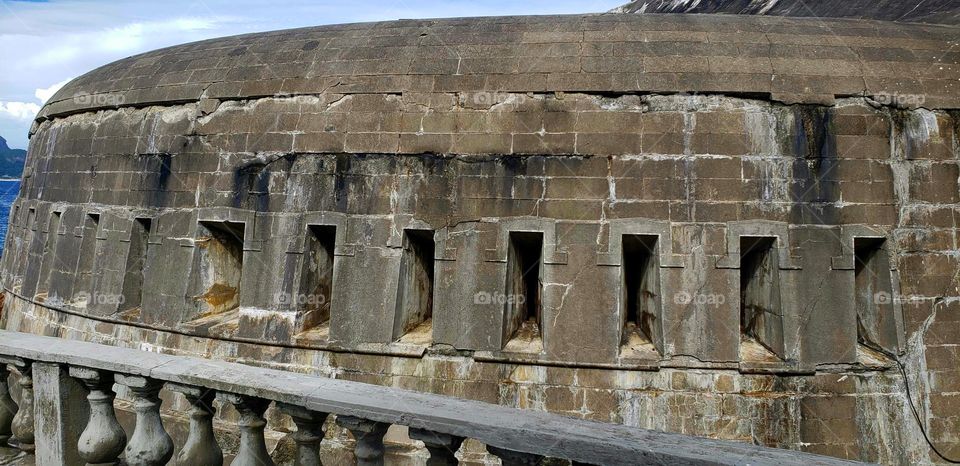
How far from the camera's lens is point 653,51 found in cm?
630

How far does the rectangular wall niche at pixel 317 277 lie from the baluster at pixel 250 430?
3543mm

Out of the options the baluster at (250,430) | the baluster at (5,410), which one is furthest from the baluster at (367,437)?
the baluster at (5,410)

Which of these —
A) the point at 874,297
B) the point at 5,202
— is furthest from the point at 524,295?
the point at 5,202

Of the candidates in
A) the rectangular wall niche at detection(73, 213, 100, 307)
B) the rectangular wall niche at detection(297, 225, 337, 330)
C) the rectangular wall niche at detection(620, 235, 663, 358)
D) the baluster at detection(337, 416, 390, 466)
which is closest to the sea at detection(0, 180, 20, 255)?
the rectangular wall niche at detection(73, 213, 100, 307)

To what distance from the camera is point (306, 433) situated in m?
2.87

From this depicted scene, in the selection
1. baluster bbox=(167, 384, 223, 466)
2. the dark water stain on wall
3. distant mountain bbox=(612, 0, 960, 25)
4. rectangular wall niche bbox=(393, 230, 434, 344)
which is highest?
distant mountain bbox=(612, 0, 960, 25)

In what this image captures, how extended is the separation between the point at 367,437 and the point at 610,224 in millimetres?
3796

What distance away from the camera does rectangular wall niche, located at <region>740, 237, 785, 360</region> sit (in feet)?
19.3

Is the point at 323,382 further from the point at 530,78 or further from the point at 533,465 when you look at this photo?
the point at 530,78

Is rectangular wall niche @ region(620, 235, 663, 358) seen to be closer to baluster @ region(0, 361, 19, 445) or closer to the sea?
baluster @ region(0, 361, 19, 445)

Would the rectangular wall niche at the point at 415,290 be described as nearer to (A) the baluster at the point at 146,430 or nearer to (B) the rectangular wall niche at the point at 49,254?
(A) the baluster at the point at 146,430

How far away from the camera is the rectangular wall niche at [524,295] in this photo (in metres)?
6.14

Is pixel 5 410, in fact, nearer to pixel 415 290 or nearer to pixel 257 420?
pixel 257 420

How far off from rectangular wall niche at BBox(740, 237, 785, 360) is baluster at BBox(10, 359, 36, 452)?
563 centimetres
